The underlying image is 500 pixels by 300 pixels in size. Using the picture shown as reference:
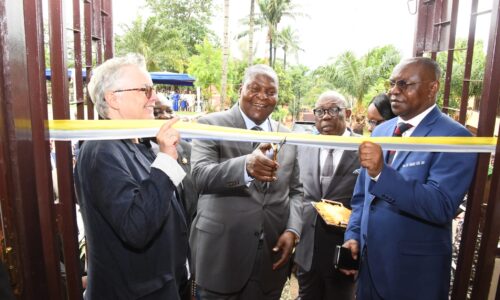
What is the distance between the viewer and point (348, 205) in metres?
3.68

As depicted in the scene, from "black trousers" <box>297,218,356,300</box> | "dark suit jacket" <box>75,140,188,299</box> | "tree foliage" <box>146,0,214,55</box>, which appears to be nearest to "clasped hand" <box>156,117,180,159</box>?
"dark suit jacket" <box>75,140,188,299</box>

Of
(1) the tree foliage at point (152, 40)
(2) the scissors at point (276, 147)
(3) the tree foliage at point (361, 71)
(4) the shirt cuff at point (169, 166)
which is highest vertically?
(1) the tree foliage at point (152, 40)

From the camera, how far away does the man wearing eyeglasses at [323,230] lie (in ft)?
11.9

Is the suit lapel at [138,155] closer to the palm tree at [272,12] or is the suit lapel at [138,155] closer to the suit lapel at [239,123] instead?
the suit lapel at [239,123]

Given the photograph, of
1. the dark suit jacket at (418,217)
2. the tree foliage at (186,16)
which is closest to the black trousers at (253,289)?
the dark suit jacket at (418,217)

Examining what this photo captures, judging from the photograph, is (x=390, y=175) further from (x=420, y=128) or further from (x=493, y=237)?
(x=493, y=237)

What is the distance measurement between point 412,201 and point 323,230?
5.34ft

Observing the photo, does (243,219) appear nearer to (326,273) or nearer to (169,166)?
(169,166)

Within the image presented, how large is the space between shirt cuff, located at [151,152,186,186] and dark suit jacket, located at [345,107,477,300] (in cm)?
123

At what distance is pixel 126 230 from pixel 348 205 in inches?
99.5

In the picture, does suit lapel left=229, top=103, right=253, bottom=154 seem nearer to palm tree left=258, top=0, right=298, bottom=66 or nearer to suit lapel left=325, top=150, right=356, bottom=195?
suit lapel left=325, top=150, right=356, bottom=195

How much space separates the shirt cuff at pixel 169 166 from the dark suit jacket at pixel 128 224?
0.08ft

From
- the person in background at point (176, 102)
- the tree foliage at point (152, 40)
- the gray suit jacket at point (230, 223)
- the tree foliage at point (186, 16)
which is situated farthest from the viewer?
the tree foliage at point (186, 16)

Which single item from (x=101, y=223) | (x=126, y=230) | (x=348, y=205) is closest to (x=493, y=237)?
(x=348, y=205)
